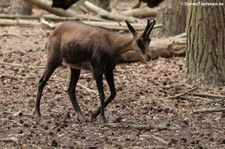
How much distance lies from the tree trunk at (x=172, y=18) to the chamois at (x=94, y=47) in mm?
6574

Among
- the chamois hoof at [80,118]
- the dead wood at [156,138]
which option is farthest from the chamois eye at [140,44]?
the chamois hoof at [80,118]

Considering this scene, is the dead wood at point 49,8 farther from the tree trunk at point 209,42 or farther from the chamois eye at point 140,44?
the chamois eye at point 140,44

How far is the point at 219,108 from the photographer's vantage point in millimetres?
8617

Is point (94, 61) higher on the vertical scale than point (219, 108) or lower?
higher

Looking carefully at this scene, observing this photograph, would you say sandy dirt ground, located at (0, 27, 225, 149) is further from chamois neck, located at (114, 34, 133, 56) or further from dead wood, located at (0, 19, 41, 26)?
dead wood, located at (0, 19, 41, 26)

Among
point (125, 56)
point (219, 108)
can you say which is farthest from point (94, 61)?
point (125, 56)

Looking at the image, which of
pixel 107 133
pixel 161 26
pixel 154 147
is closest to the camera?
pixel 154 147

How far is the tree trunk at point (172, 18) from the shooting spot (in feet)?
47.1

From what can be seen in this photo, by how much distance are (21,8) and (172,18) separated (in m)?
6.48

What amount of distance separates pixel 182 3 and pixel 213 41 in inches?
145

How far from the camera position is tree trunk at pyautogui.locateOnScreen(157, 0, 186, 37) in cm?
1434

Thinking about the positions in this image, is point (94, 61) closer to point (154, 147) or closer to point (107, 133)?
point (107, 133)

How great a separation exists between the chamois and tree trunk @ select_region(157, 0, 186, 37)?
Answer: 6.57 m

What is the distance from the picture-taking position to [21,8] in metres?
19.2
